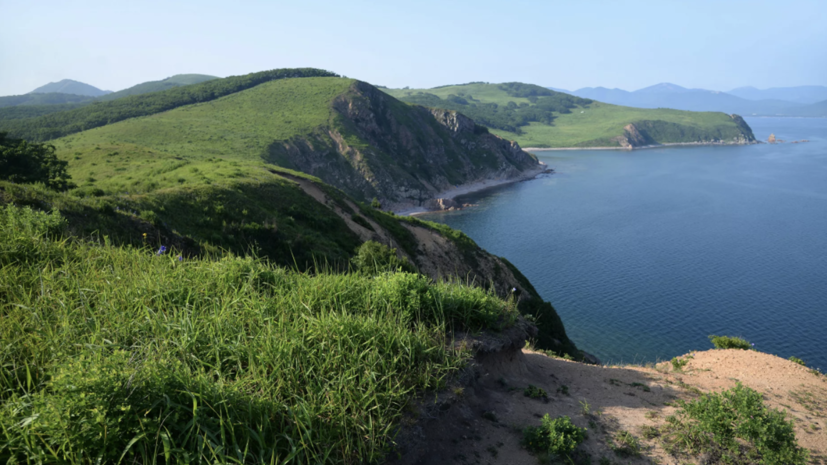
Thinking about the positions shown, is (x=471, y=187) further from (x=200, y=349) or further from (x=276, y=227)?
(x=200, y=349)

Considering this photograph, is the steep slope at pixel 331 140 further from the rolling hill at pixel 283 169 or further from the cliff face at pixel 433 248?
the cliff face at pixel 433 248

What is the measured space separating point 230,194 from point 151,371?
3241cm

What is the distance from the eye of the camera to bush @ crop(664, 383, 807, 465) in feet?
31.8

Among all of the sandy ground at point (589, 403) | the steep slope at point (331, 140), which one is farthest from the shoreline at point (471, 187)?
the sandy ground at point (589, 403)

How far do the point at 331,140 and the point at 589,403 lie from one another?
12613cm

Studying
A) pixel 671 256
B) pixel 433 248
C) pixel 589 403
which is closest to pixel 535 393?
pixel 589 403

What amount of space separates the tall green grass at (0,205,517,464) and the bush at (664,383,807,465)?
580cm

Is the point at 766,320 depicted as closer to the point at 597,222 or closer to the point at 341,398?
the point at 597,222

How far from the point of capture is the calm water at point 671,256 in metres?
49.7

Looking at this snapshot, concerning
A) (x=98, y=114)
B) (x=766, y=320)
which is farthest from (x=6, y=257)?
(x=98, y=114)

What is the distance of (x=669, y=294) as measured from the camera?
195 ft

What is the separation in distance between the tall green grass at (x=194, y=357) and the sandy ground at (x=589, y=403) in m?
1.20

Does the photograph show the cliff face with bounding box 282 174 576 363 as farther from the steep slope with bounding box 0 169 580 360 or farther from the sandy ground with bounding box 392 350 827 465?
the sandy ground with bounding box 392 350 827 465

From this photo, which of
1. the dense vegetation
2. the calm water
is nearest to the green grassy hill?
the calm water
